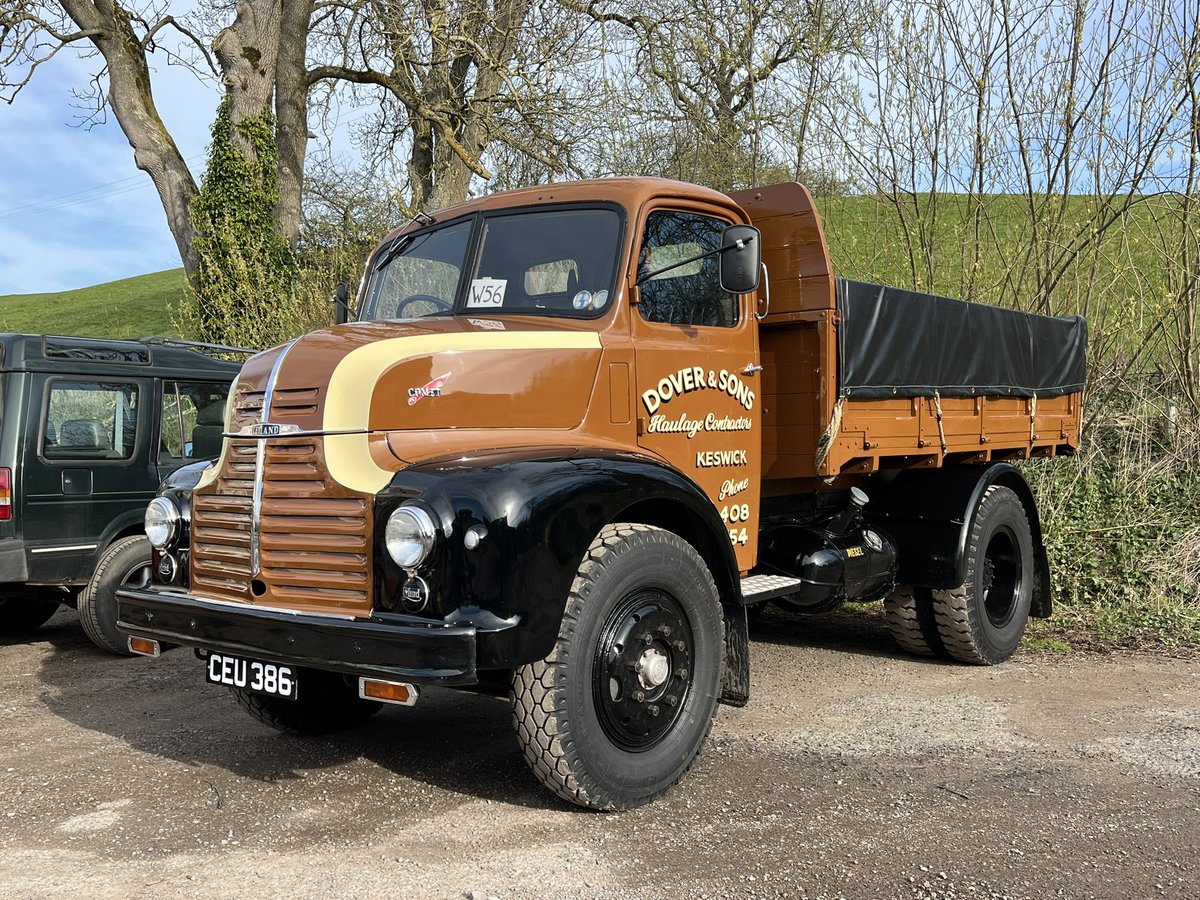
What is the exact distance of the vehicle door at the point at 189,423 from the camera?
308 inches

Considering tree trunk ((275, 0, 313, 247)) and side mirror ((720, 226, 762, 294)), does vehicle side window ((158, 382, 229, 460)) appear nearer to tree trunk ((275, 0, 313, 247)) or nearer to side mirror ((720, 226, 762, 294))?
side mirror ((720, 226, 762, 294))

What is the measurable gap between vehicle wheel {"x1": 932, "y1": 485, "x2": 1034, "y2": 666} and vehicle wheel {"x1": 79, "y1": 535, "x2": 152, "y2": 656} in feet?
17.5

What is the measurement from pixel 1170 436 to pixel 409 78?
11.8m

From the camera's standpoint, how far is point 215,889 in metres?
3.39

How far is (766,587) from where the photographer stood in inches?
213

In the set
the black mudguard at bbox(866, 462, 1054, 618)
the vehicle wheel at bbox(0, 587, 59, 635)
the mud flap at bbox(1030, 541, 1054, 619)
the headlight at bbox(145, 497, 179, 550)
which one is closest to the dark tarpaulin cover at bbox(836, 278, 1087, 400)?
the black mudguard at bbox(866, 462, 1054, 618)

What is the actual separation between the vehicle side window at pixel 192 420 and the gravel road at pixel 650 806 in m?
2.16

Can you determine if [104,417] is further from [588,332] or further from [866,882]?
[866,882]

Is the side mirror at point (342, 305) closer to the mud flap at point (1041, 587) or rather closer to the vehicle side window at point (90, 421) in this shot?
the vehicle side window at point (90, 421)

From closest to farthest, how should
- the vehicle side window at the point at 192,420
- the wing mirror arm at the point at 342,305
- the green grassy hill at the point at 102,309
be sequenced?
the wing mirror arm at the point at 342,305 → the vehicle side window at the point at 192,420 → the green grassy hill at the point at 102,309

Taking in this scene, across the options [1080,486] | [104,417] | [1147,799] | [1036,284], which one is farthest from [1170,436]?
[104,417]

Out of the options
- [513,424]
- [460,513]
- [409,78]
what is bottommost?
[460,513]

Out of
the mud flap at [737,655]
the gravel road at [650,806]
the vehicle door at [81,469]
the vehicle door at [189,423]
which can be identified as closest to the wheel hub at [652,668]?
the gravel road at [650,806]

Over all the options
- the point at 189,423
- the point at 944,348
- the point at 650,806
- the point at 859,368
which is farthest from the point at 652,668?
the point at 189,423
